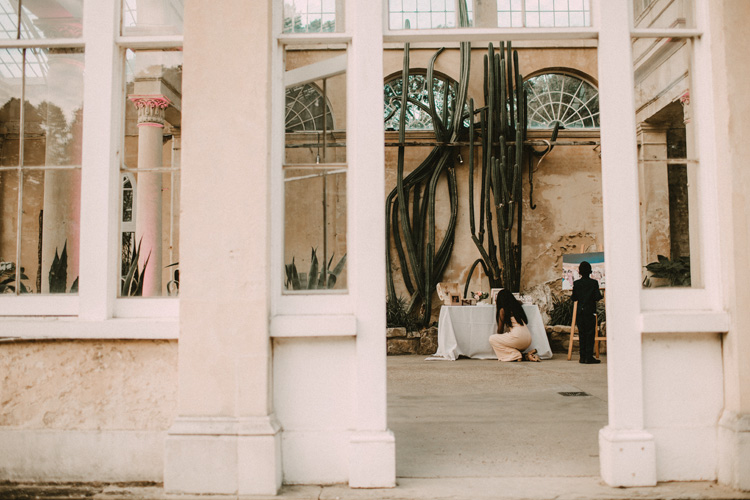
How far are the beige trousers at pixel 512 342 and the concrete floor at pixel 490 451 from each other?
1.82 m

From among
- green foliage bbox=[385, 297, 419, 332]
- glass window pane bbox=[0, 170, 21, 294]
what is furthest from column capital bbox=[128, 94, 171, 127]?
green foliage bbox=[385, 297, 419, 332]

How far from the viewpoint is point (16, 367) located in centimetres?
357

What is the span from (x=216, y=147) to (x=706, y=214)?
2852mm

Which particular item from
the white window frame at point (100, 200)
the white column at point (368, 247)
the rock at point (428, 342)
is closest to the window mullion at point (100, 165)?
the white window frame at point (100, 200)

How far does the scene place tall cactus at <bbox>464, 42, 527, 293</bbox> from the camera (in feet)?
37.9

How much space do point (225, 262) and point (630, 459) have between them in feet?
8.08

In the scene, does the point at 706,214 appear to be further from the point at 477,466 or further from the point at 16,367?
the point at 16,367

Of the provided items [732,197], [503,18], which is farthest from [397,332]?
[732,197]

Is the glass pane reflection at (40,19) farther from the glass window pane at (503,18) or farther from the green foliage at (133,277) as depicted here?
the glass window pane at (503,18)

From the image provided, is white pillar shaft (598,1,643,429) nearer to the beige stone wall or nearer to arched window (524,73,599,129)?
the beige stone wall

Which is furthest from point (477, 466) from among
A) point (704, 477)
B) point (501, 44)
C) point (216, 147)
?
point (501, 44)

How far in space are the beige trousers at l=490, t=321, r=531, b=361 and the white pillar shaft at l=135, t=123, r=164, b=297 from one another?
6.38m

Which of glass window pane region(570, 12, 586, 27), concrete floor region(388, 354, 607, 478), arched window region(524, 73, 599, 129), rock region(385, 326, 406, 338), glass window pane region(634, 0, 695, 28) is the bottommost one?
concrete floor region(388, 354, 607, 478)

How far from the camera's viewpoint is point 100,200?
367cm
